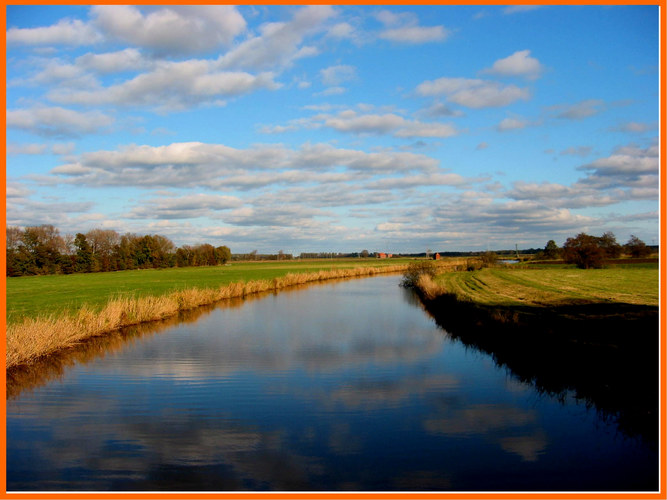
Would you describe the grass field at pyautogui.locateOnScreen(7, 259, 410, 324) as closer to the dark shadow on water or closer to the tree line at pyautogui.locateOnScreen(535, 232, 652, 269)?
the dark shadow on water

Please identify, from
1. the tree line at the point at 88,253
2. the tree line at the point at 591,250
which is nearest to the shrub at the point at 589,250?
the tree line at the point at 591,250

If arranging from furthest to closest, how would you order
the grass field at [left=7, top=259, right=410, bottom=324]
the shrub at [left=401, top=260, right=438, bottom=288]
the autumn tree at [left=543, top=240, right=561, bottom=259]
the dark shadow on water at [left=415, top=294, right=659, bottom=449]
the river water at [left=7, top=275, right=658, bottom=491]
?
the autumn tree at [left=543, top=240, right=561, bottom=259] → the shrub at [left=401, top=260, right=438, bottom=288] → the grass field at [left=7, top=259, right=410, bottom=324] → the dark shadow on water at [left=415, top=294, right=659, bottom=449] → the river water at [left=7, top=275, right=658, bottom=491]

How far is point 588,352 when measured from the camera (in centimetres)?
970

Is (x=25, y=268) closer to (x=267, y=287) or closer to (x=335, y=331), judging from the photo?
(x=267, y=287)

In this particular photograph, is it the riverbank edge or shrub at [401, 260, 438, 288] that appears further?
shrub at [401, 260, 438, 288]

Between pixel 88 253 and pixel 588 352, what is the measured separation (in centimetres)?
6575

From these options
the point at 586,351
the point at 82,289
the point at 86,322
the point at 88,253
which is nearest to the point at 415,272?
the point at 82,289

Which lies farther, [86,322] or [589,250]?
[589,250]

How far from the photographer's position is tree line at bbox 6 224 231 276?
55781 millimetres

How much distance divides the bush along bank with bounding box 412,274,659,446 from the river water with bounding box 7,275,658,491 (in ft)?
1.31

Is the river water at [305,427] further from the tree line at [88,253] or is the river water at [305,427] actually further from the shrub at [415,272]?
the tree line at [88,253]

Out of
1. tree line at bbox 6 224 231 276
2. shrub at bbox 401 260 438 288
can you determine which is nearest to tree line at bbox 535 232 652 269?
shrub at bbox 401 260 438 288

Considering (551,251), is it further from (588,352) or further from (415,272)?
(588,352)

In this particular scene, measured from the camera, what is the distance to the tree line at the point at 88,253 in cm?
5578
